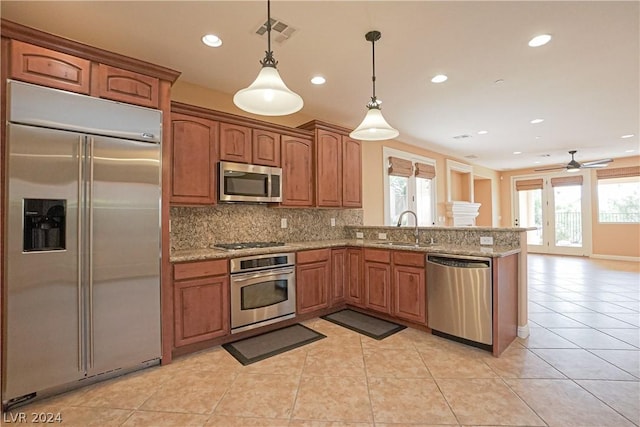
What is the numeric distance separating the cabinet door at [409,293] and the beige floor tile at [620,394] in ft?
4.29

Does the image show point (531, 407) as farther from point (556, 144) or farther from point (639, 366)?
point (556, 144)

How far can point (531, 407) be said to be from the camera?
1.89 m

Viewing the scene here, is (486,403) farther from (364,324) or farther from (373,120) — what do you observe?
(373,120)

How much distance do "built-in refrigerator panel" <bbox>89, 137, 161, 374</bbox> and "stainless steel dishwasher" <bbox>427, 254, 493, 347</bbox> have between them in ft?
8.39

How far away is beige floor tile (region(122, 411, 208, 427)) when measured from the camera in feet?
5.82

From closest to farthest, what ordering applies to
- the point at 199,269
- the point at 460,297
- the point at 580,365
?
the point at 580,365 → the point at 199,269 → the point at 460,297

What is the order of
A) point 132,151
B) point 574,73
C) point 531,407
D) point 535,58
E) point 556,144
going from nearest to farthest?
point 531,407 → point 132,151 → point 535,58 → point 574,73 → point 556,144

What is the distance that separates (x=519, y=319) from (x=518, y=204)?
8.07 meters

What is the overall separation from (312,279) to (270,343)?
0.88 metres

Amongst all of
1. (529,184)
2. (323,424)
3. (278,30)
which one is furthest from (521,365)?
(529,184)

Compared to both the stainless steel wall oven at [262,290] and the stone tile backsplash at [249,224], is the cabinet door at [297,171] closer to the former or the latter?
the stone tile backsplash at [249,224]

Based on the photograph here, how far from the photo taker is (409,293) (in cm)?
323

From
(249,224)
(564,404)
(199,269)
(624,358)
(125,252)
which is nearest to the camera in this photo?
(564,404)

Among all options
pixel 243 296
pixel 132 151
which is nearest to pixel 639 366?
pixel 243 296
